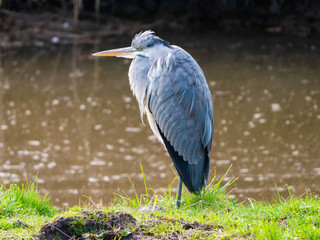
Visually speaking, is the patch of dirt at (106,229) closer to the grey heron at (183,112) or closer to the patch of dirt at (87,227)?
the patch of dirt at (87,227)

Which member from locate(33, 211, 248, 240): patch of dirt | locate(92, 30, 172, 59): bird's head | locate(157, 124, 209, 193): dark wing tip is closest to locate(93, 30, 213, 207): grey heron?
locate(157, 124, 209, 193): dark wing tip

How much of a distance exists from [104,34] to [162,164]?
11033 mm

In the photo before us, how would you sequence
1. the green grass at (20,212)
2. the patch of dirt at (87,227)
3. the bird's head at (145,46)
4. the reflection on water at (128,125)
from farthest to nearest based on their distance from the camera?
1. the reflection on water at (128,125)
2. the bird's head at (145,46)
3. the green grass at (20,212)
4. the patch of dirt at (87,227)

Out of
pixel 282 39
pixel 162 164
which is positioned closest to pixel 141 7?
pixel 282 39

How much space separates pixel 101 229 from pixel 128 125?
7.75m

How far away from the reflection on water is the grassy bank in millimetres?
3735

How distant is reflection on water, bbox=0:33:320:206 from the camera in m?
8.93

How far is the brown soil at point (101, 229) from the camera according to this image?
352cm

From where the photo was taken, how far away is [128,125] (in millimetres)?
11289

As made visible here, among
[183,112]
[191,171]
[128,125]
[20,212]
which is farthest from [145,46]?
[128,125]

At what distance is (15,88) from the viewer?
1376 cm

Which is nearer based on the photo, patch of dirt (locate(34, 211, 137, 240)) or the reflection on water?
patch of dirt (locate(34, 211, 137, 240))

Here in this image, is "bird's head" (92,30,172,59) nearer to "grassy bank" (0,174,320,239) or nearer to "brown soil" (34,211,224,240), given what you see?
"grassy bank" (0,174,320,239)

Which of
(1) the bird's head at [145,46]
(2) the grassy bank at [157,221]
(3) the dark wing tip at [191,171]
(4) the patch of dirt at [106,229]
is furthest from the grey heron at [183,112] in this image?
(4) the patch of dirt at [106,229]
